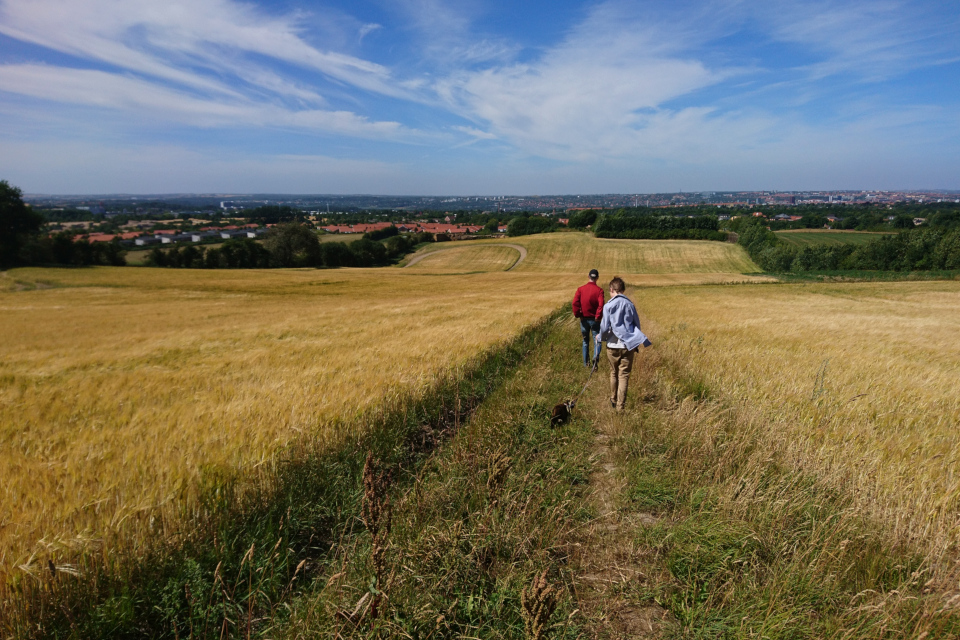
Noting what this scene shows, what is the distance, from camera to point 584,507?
12.0 feet

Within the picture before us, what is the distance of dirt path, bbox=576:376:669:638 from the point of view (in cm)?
254

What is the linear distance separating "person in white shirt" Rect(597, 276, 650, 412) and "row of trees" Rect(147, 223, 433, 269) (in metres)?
69.0

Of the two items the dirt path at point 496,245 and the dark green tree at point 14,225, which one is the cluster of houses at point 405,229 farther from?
the dark green tree at point 14,225

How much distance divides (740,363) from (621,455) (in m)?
4.79

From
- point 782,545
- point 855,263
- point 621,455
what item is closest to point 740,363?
point 621,455

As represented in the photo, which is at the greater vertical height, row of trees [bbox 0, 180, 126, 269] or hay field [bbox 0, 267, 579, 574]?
row of trees [bbox 0, 180, 126, 269]

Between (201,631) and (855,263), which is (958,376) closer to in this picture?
(201,631)

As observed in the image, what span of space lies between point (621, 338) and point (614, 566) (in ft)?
12.3

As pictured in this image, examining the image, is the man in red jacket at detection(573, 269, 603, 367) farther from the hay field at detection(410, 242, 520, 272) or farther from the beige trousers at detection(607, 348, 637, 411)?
the hay field at detection(410, 242, 520, 272)

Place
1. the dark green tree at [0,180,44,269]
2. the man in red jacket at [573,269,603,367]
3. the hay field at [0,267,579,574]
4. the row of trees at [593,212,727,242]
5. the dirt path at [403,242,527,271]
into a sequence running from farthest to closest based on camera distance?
1. the row of trees at [593,212,727,242]
2. the dirt path at [403,242,527,271]
3. the dark green tree at [0,180,44,269]
4. the man in red jacket at [573,269,603,367]
5. the hay field at [0,267,579,574]

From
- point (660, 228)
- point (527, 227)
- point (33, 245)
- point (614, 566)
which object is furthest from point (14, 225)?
point (660, 228)

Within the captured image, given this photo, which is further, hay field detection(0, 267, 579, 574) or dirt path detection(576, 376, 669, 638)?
hay field detection(0, 267, 579, 574)

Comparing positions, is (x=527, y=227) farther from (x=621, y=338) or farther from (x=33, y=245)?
(x=621, y=338)

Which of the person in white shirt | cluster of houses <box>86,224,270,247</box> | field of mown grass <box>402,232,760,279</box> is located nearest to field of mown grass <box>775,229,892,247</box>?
field of mown grass <box>402,232,760,279</box>
